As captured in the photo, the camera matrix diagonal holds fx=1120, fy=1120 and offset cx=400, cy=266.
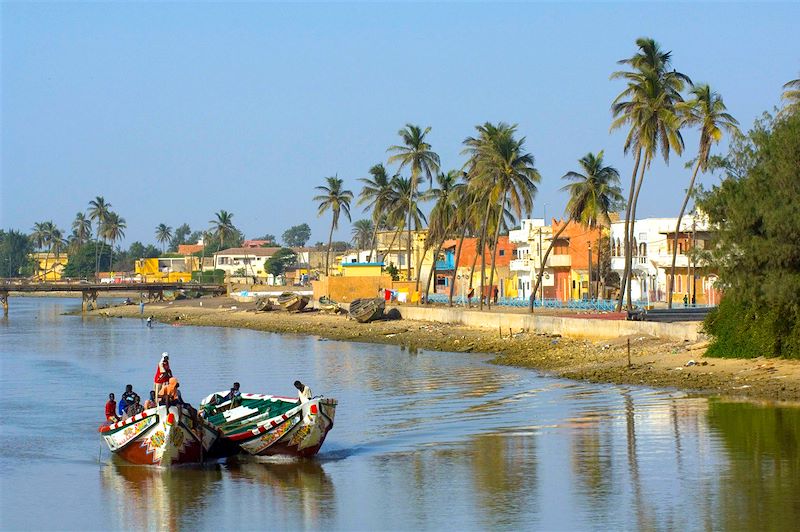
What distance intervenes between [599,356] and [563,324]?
9934 mm

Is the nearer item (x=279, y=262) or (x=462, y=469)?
(x=462, y=469)

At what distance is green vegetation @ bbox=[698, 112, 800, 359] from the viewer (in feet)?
109

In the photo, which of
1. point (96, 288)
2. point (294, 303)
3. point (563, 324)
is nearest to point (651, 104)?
point (563, 324)

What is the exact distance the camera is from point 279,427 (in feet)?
83.8

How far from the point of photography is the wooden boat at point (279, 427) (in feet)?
83.6

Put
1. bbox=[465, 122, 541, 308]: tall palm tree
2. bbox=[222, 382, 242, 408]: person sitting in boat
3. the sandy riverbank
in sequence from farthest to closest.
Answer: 1. bbox=[465, 122, 541, 308]: tall palm tree
2. the sandy riverbank
3. bbox=[222, 382, 242, 408]: person sitting in boat

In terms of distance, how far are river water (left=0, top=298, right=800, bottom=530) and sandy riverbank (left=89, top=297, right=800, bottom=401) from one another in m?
1.52

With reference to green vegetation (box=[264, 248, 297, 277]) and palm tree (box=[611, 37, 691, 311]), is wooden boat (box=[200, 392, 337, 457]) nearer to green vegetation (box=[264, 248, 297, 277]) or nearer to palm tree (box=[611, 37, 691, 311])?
palm tree (box=[611, 37, 691, 311])

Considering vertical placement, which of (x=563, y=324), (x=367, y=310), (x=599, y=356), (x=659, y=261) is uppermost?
(x=659, y=261)

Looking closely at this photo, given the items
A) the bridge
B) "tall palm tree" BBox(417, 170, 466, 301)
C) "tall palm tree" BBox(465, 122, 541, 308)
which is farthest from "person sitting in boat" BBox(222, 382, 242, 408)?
the bridge

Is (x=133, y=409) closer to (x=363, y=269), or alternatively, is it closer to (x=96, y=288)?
(x=363, y=269)

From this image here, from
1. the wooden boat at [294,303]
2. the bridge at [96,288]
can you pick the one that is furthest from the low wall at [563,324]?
the bridge at [96,288]

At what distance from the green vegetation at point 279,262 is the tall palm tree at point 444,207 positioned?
297ft

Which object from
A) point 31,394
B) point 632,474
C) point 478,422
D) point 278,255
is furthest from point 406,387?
point 278,255
